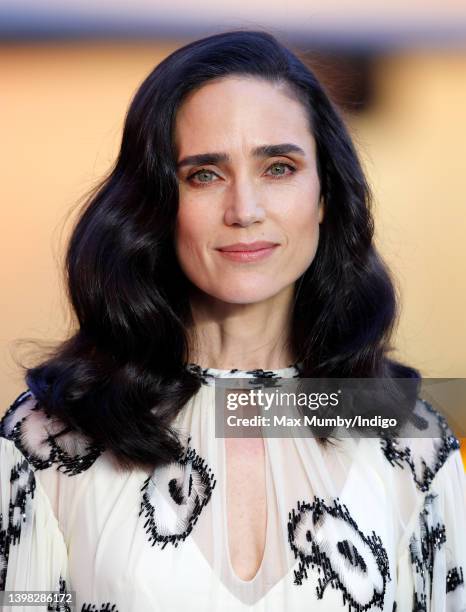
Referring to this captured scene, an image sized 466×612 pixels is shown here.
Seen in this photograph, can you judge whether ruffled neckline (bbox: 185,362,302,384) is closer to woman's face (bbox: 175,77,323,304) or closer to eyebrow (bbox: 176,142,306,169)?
woman's face (bbox: 175,77,323,304)

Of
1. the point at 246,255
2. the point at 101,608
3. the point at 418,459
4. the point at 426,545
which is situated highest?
the point at 246,255

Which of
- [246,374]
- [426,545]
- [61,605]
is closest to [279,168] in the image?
[246,374]

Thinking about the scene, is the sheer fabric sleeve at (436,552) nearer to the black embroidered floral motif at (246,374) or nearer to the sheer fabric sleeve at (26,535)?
the black embroidered floral motif at (246,374)

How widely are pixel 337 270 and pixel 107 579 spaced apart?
68cm

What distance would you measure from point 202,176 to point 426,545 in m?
0.73

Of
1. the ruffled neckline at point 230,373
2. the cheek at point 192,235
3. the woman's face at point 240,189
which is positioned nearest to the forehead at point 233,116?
the woman's face at point 240,189

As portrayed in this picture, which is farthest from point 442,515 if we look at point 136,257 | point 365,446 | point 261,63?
point 261,63

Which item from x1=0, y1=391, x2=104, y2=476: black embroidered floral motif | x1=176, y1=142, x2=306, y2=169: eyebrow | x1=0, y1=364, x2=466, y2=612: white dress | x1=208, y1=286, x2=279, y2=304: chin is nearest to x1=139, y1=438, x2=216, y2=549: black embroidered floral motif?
x1=0, y1=364, x2=466, y2=612: white dress

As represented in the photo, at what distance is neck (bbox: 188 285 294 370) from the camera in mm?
1688

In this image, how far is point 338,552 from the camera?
1.55 m

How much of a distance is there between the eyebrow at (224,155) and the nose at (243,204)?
4cm

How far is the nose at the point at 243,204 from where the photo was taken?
5.02 ft

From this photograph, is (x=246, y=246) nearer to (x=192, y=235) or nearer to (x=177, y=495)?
(x=192, y=235)

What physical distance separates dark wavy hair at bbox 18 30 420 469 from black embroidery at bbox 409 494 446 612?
0.26 m
